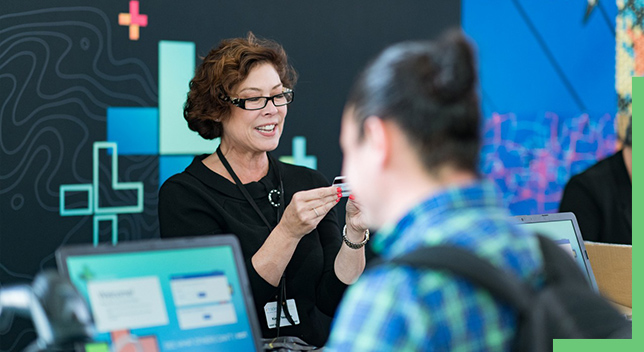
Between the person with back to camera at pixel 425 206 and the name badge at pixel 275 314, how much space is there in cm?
134

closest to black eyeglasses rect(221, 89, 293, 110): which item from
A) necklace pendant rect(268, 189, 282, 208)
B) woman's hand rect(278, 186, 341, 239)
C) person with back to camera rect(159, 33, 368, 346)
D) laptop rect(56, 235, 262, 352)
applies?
person with back to camera rect(159, 33, 368, 346)

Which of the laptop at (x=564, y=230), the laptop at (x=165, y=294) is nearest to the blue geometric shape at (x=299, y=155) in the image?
the laptop at (x=564, y=230)

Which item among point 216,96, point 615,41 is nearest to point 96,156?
point 216,96

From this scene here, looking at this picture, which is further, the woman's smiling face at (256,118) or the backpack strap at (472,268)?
the woman's smiling face at (256,118)

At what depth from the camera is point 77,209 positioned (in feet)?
9.41

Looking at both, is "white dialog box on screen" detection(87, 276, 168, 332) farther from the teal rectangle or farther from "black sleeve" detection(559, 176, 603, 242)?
"black sleeve" detection(559, 176, 603, 242)

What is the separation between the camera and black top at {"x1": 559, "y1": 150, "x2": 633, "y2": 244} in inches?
112

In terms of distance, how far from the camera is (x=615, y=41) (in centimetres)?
422

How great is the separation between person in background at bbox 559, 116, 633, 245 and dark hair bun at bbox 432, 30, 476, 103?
2.06 meters

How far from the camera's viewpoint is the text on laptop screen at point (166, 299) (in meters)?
1.34

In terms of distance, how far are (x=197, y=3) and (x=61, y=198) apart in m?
0.96

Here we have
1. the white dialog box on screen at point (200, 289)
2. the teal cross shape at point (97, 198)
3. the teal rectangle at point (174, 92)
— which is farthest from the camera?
the teal rectangle at point (174, 92)

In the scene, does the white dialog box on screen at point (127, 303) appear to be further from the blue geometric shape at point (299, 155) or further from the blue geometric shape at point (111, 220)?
the blue geometric shape at point (299, 155)

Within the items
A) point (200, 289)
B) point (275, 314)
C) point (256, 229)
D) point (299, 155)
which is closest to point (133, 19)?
point (299, 155)
